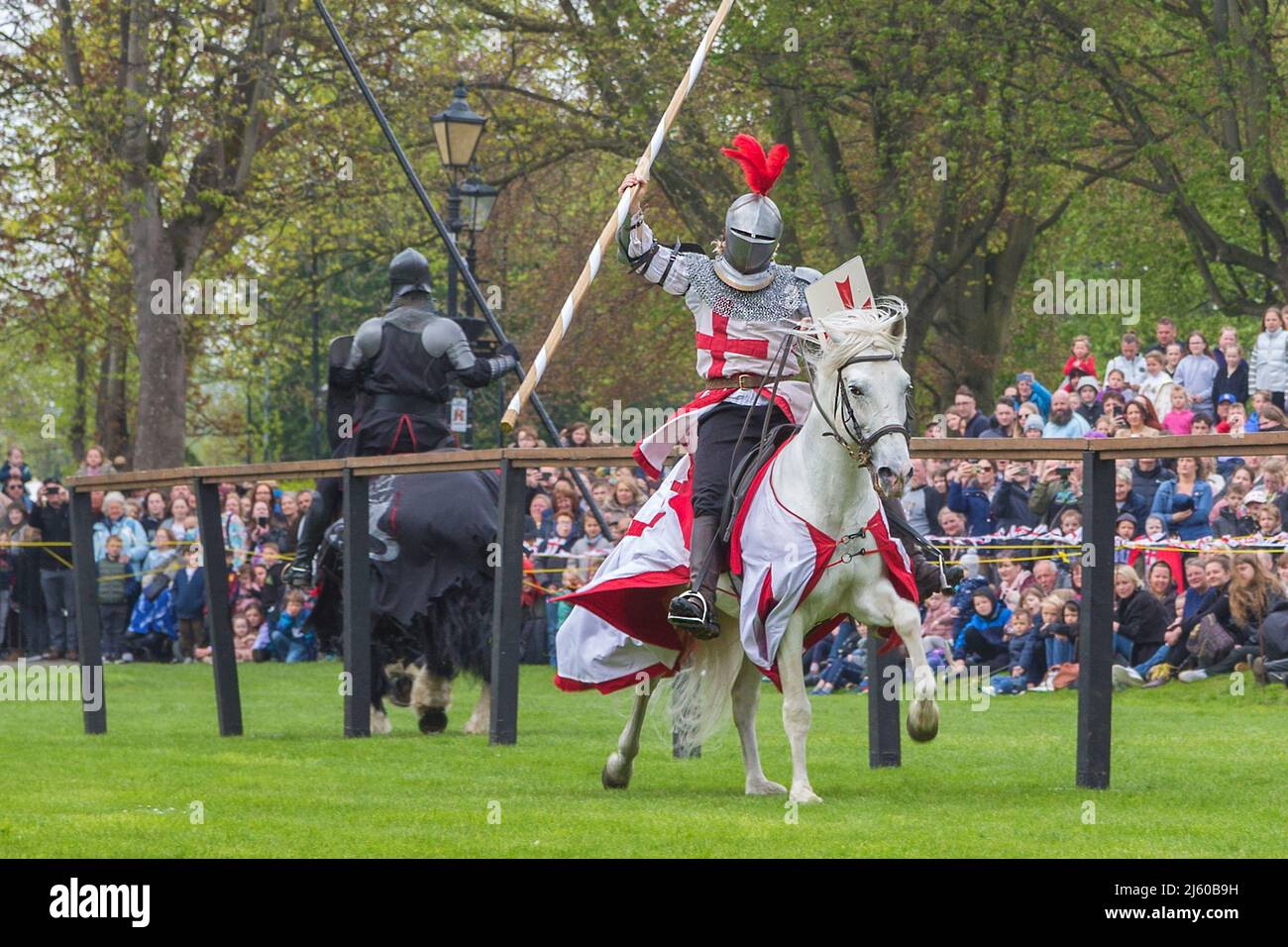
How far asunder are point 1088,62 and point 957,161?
2.11 metres

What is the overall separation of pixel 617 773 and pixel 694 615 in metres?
1.29

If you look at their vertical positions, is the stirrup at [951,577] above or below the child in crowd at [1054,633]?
above

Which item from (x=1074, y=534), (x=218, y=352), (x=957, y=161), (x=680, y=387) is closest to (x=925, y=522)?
(x=1074, y=534)

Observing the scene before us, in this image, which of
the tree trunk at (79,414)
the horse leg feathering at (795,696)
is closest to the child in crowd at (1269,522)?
the horse leg feathering at (795,696)

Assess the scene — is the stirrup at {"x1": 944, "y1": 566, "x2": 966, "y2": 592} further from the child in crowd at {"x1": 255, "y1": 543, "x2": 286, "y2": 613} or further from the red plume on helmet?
the child in crowd at {"x1": 255, "y1": 543, "x2": 286, "y2": 613}

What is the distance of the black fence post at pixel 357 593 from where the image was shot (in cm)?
1383

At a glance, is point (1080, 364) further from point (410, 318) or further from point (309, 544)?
point (309, 544)

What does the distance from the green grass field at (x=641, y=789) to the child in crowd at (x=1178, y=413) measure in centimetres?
286

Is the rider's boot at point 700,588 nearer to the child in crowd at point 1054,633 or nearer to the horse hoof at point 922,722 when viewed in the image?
the horse hoof at point 922,722

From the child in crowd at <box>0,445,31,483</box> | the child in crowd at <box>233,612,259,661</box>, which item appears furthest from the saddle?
the child in crowd at <box>0,445,31,483</box>

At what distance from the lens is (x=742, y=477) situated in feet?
33.5

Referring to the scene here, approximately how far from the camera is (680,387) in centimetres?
4050

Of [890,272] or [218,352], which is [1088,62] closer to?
[890,272]

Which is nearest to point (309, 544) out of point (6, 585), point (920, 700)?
point (920, 700)
